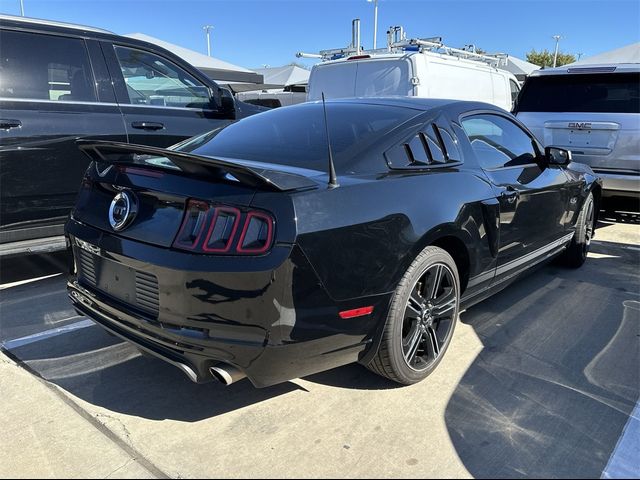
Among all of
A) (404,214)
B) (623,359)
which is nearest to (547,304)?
(623,359)

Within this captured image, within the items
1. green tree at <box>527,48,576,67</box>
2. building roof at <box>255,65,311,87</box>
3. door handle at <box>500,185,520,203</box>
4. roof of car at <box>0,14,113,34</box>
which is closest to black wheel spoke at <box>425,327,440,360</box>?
door handle at <box>500,185,520,203</box>

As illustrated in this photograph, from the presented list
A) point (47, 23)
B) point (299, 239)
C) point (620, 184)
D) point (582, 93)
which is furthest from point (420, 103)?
point (582, 93)

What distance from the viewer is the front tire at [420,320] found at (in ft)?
→ 8.54

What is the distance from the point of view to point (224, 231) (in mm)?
2160

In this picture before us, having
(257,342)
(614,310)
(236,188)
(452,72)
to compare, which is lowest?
(614,310)

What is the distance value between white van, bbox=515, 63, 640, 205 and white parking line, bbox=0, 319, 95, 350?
18.1ft

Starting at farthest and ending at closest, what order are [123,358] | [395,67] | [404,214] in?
[395,67] → [123,358] → [404,214]

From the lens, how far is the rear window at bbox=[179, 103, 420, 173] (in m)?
2.72

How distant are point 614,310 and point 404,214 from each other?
2.36 m

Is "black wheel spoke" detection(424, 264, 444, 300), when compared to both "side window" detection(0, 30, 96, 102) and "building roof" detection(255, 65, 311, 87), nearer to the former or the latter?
"side window" detection(0, 30, 96, 102)

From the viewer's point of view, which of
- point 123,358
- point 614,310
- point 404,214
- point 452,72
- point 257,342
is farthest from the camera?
point 452,72

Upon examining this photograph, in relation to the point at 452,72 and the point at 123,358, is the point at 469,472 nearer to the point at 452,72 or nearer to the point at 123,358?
the point at 123,358

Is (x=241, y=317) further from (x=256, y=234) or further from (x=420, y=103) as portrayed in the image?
(x=420, y=103)

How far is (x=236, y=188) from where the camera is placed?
2199 millimetres
